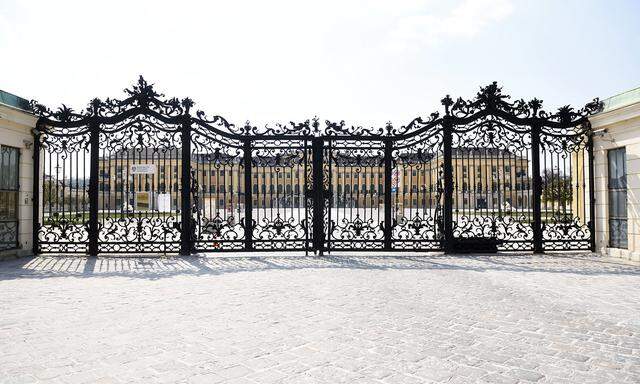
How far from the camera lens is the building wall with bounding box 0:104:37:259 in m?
12.3

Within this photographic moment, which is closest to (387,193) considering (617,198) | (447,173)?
(447,173)

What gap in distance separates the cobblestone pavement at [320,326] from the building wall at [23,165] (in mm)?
2903

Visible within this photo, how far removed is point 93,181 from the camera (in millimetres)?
13117

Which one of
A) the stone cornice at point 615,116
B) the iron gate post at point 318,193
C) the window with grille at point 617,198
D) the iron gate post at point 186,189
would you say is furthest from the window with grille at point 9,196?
the window with grille at point 617,198

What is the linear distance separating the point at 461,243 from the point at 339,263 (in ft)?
13.9

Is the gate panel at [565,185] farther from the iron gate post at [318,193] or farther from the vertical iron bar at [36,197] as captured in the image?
the vertical iron bar at [36,197]

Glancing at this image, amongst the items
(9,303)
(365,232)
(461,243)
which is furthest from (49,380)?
(461,243)

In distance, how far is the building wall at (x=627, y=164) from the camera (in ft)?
38.0

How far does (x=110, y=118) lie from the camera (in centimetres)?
1312

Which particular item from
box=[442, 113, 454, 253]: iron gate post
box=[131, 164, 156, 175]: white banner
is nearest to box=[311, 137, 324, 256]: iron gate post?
box=[442, 113, 454, 253]: iron gate post

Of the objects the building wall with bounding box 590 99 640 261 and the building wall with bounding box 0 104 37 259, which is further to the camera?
the building wall with bounding box 0 104 37 259

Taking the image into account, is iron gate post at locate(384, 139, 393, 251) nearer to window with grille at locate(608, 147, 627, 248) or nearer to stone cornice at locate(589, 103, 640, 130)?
stone cornice at locate(589, 103, 640, 130)

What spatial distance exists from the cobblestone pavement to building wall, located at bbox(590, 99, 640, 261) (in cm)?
208

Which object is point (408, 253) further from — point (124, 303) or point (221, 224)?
point (124, 303)
